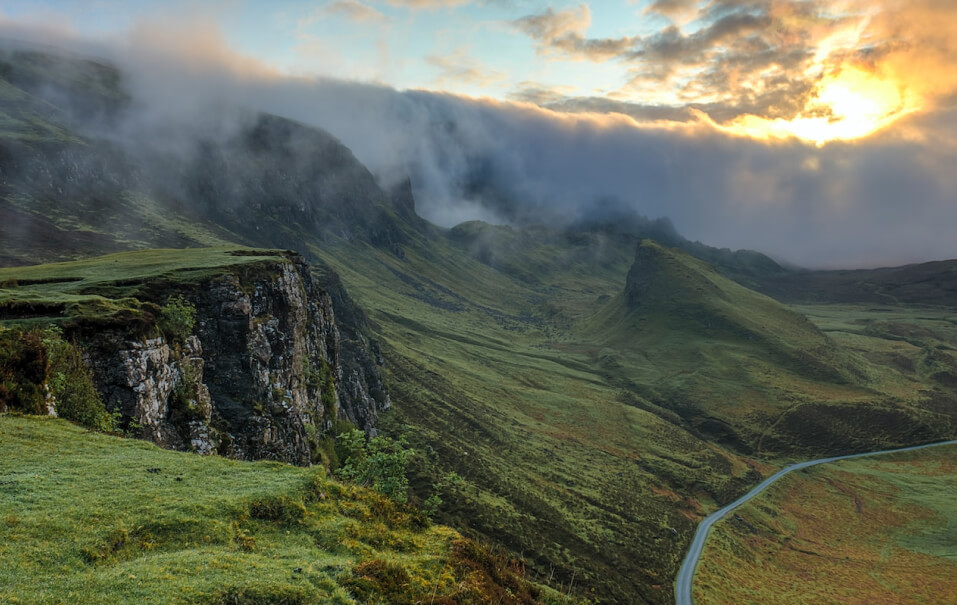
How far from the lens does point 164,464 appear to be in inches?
1291

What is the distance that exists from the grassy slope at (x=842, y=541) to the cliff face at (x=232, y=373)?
8818cm

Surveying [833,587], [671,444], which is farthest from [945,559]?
[671,444]

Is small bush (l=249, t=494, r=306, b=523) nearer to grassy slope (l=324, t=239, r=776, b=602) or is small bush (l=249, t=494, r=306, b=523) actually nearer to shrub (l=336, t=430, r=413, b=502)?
shrub (l=336, t=430, r=413, b=502)

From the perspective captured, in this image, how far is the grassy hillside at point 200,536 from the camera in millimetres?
20484

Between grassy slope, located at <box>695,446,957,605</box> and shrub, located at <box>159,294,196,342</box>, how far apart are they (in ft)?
342

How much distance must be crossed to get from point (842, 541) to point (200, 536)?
540ft

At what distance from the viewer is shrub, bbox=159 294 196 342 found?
165 feet

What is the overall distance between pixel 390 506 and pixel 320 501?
224 inches

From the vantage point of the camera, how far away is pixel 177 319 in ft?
171

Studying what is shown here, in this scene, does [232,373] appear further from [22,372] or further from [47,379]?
[22,372]

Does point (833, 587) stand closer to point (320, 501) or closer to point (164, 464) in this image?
point (320, 501)

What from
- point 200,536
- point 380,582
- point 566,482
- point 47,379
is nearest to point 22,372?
point 47,379

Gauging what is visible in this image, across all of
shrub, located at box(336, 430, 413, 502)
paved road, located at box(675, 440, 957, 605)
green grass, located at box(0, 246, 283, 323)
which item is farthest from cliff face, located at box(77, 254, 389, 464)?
paved road, located at box(675, 440, 957, 605)

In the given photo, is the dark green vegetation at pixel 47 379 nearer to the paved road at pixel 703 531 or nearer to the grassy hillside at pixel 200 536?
the grassy hillside at pixel 200 536
